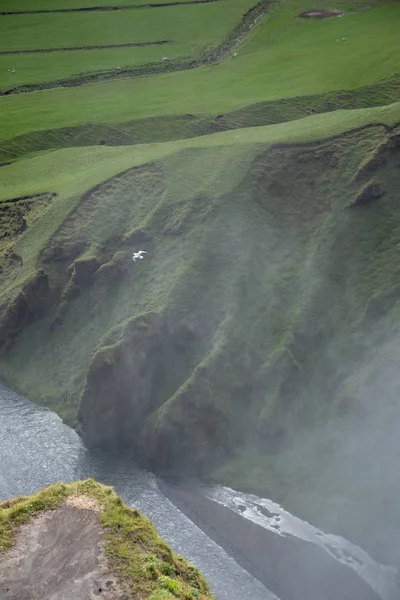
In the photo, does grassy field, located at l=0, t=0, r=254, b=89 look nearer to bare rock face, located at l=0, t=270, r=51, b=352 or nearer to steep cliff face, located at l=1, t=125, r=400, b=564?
steep cliff face, located at l=1, t=125, r=400, b=564

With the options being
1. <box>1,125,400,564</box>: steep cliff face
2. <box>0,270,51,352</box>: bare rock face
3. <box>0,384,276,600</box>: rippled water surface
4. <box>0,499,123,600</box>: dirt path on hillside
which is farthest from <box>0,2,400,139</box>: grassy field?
<box>0,499,123,600</box>: dirt path on hillside

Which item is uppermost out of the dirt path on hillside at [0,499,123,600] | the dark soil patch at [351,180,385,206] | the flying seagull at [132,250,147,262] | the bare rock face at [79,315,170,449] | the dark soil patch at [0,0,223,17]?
the dark soil patch at [0,0,223,17]

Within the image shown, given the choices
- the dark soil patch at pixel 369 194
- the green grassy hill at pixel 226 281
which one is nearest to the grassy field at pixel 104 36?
the green grassy hill at pixel 226 281

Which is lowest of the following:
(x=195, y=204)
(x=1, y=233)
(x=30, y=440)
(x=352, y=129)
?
(x=30, y=440)

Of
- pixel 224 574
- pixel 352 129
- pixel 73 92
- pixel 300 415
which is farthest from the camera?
pixel 73 92

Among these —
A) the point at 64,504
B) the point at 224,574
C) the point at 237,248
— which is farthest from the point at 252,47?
the point at 64,504

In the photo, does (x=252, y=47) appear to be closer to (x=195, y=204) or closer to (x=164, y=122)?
(x=164, y=122)

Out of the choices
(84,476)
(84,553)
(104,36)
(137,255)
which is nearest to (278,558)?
(84,476)

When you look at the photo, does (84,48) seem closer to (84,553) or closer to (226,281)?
(226,281)
